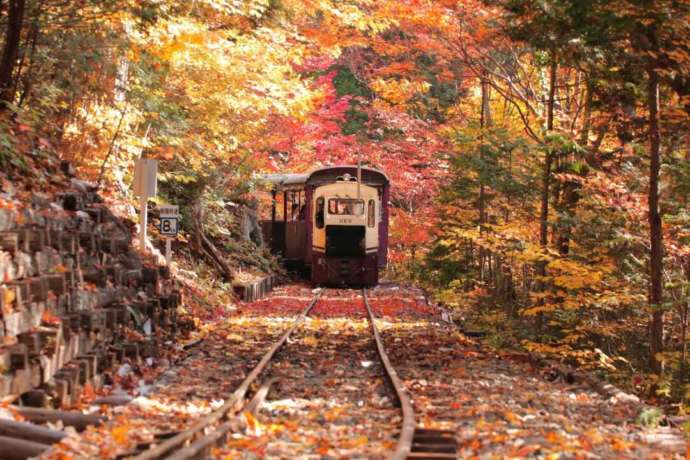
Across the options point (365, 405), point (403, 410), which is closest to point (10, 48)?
point (365, 405)

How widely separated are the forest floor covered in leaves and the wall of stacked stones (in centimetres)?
56

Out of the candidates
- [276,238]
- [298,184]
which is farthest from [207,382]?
[276,238]

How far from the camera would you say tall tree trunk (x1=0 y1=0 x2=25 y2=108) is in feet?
32.4

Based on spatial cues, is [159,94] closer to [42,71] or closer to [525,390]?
[42,71]

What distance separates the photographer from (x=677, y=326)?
580 inches

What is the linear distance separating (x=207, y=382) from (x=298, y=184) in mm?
17925

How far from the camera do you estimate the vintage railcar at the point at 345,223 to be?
25281 millimetres

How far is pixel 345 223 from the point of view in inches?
993

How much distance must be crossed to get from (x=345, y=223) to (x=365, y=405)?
56.2 ft

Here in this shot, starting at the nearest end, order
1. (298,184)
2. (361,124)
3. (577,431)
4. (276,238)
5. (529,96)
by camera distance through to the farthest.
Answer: (577,431), (529,96), (298,184), (276,238), (361,124)

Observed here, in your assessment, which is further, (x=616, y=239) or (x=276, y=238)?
(x=276, y=238)

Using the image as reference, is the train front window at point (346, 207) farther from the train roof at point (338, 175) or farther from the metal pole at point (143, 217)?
the metal pole at point (143, 217)

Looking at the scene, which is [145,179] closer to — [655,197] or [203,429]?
[655,197]

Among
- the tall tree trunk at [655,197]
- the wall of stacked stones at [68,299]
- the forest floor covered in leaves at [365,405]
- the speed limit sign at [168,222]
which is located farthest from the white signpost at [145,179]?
the tall tree trunk at [655,197]
